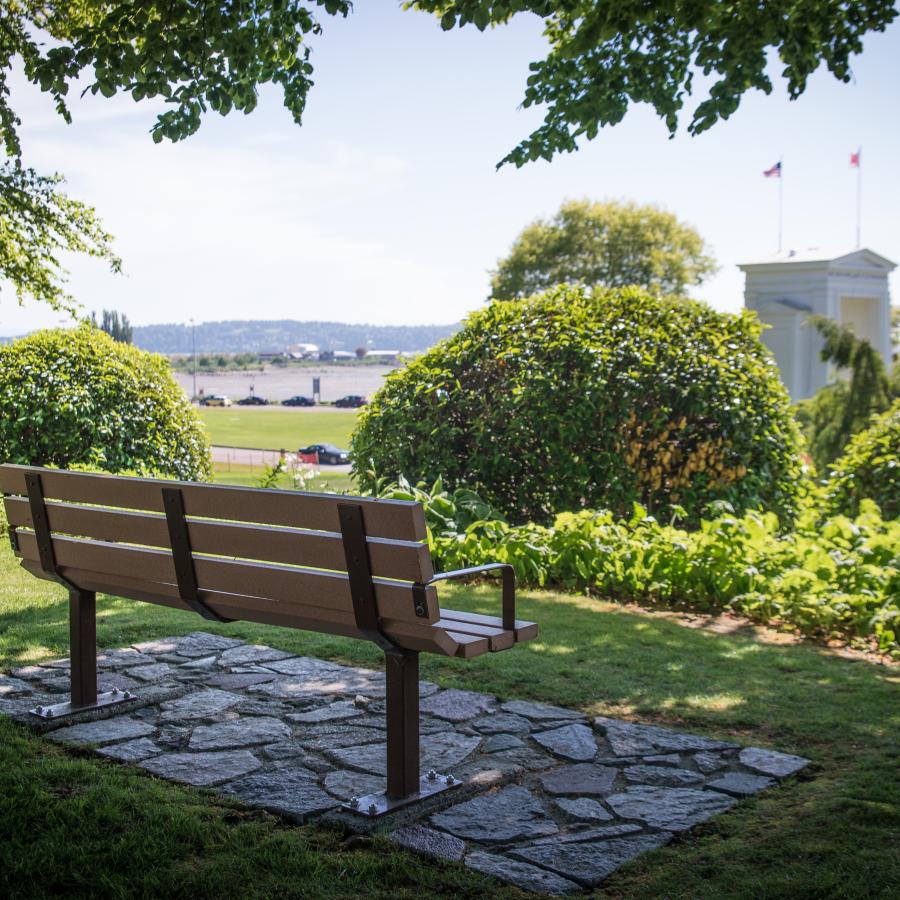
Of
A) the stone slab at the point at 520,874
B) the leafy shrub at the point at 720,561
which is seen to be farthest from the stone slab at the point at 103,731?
the leafy shrub at the point at 720,561

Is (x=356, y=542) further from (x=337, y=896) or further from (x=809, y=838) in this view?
(x=809, y=838)

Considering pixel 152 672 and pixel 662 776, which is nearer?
pixel 662 776

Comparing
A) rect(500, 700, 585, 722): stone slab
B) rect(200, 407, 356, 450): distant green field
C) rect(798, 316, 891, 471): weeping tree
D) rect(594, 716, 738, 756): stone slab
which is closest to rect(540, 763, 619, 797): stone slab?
rect(594, 716, 738, 756): stone slab

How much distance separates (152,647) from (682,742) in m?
3.11

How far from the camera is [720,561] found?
7387mm

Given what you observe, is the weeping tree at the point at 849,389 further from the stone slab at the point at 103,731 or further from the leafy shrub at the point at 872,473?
the stone slab at the point at 103,731

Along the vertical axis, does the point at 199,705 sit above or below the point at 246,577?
below

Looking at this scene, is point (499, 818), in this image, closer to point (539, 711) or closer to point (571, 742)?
point (571, 742)

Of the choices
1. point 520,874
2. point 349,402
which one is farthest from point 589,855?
point 349,402

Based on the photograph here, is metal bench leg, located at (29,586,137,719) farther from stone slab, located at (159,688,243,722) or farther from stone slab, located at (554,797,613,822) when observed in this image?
stone slab, located at (554,797,613,822)

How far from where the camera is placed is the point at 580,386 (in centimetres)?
920

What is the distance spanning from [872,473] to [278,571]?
632 cm

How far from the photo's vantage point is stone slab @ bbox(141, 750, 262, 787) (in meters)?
4.04

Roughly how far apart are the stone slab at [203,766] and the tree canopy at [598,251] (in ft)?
160
